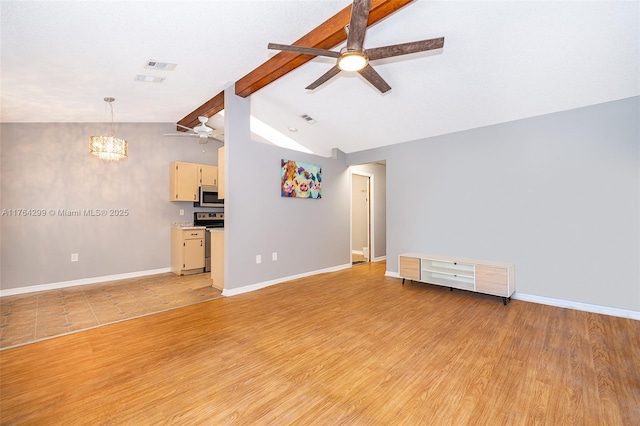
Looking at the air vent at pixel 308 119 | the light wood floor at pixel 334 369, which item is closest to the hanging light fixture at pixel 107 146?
the light wood floor at pixel 334 369

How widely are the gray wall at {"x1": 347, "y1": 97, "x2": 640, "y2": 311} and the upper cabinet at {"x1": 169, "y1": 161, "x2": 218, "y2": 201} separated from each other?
4.13 metres

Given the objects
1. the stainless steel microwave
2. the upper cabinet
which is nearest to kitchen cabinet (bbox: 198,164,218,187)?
the upper cabinet

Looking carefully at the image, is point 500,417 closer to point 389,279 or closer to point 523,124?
point 389,279

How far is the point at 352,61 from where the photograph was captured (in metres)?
2.24

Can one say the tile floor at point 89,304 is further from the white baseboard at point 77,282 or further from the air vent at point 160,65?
the air vent at point 160,65

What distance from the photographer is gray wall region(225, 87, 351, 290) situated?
3982 millimetres

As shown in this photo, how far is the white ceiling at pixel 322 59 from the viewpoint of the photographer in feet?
7.77

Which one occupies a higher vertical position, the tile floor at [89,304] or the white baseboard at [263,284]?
the white baseboard at [263,284]

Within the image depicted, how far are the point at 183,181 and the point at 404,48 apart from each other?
4584 mm

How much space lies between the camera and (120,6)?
87.9 inches

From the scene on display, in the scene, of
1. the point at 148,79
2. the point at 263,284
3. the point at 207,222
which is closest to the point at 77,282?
the point at 207,222

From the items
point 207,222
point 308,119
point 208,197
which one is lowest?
point 207,222

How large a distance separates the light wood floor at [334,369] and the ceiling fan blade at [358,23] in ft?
8.10

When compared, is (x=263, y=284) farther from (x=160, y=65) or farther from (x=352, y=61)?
(x=352, y=61)
